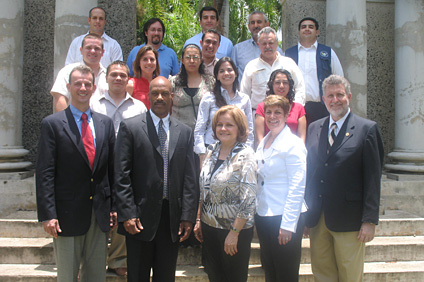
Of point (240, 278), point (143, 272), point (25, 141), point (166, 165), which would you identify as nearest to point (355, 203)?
point (240, 278)

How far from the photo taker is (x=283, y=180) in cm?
346

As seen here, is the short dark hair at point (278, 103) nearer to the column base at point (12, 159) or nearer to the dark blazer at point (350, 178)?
the dark blazer at point (350, 178)

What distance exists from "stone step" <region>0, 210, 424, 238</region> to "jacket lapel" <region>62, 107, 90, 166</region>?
2331mm

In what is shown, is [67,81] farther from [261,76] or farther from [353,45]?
[353,45]

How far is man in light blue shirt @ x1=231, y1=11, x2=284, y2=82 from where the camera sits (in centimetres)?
611

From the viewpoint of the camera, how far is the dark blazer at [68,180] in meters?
3.31

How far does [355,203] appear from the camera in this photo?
3.53m

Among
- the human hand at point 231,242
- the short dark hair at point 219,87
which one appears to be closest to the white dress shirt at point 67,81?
the short dark hair at point 219,87

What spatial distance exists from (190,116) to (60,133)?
173 centimetres

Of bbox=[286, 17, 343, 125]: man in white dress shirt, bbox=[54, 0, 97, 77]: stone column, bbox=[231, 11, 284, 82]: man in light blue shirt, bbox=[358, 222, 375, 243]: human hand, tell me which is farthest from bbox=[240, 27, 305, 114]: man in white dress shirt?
bbox=[54, 0, 97, 77]: stone column

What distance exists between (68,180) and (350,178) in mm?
2450

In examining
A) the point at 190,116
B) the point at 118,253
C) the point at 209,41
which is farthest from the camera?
the point at 209,41

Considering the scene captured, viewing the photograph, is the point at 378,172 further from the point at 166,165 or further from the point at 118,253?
the point at 118,253

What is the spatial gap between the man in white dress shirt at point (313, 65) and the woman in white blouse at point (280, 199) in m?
2.34
